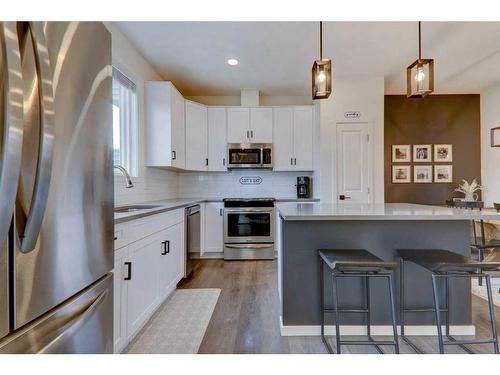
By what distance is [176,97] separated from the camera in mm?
3795

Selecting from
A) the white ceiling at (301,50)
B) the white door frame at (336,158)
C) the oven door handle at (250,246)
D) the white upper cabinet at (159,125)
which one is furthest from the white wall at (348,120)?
the white upper cabinet at (159,125)

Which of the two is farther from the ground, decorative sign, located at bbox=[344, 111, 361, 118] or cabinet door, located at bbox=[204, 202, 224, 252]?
decorative sign, located at bbox=[344, 111, 361, 118]

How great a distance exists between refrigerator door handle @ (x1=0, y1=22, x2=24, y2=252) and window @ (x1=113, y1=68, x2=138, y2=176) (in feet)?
7.98

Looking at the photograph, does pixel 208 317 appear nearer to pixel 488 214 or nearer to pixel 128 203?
pixel 128 203

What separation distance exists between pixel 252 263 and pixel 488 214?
2.93 meters

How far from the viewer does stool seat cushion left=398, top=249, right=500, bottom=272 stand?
161 cm

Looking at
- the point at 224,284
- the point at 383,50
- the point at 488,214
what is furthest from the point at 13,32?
the point at 383,50

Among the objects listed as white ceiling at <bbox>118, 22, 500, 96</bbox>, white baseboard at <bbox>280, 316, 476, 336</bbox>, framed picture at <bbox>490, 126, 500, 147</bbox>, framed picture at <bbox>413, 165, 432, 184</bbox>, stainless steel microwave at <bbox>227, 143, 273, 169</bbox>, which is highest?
white ceiling at <bbox>118, 22, 500, 96</bbox>

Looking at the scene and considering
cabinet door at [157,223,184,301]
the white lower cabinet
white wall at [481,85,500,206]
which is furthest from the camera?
white wall at [481,85,500,206]

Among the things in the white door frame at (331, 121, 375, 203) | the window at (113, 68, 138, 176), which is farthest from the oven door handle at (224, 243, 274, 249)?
the window at (113, 68, 138, 176)

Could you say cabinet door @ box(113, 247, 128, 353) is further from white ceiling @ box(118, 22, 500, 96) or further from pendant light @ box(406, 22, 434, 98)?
pendant light @ box(406, 22, 434, 98)

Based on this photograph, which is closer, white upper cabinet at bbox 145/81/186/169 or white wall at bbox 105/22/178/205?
white wall at bbox 105/22/178/205

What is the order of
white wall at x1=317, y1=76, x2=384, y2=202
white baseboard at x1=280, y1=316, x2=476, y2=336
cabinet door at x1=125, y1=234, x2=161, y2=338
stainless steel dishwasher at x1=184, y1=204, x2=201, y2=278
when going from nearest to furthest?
1. cabinet door at x1=125, y1=234, x2=161, y2=338
2. white baseboard at x1=280, y1=316, x2=476, y2=336
3. stainless steel dishwasher at x1=184, y1=204, x2=201, y2=278
4. white wall at x1=317, y1=76, x2=384, y2=202

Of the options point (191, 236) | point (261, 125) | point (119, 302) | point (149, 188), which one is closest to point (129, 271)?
point (119, 302)
